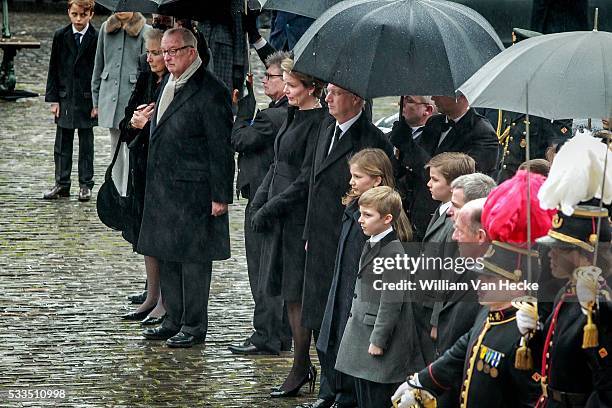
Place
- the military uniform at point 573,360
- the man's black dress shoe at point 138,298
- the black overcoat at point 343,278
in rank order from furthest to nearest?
the man's black dress shoe at point 138,298, the black overcoat at point 343,278, the military uniform at point 573,360

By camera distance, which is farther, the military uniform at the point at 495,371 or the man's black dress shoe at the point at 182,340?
the man's black dress shoe at the point at 182,340

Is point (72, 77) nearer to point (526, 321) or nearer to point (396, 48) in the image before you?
point (396, 48)

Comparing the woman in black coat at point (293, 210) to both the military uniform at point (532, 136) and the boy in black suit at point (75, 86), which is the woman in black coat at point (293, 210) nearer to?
the military uniform at point (532, 136)

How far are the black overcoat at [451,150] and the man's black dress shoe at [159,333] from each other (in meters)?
2.42

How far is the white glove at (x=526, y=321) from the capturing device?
5184 millimetres

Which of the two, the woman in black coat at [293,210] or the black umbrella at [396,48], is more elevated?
the black umbrella at [396,48]

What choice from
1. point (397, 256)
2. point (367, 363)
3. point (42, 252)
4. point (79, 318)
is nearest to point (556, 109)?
point (397, 256)

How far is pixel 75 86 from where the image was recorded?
14.7m

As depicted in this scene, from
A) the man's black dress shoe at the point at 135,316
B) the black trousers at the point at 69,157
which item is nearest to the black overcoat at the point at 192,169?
the man's black dress shoe at the point at 135,316

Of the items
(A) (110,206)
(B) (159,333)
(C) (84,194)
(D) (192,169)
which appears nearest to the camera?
(D) (192,169)

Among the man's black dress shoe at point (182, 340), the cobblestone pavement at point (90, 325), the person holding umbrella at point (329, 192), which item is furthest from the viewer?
the man's black dress shoe at point (182, 340)

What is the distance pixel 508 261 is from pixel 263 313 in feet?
14.5

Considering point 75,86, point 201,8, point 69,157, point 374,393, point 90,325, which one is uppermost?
point 201,8

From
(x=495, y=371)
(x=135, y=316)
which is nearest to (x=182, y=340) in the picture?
(x=135, y=316)
